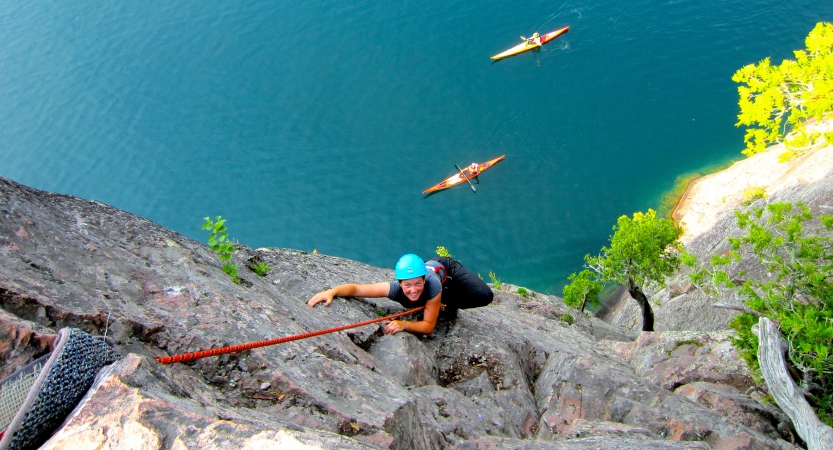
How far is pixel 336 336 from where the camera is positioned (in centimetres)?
730

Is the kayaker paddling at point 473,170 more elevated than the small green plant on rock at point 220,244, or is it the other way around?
the kayaker paddling at point 473,170

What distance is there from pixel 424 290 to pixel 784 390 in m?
6.31

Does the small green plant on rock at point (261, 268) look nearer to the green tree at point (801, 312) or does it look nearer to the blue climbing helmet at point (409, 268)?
the blue climbing helmet at point (409, 268)

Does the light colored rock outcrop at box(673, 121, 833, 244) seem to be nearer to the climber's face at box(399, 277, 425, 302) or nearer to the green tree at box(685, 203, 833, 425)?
the green tree at box(685, 203, 833, 425)

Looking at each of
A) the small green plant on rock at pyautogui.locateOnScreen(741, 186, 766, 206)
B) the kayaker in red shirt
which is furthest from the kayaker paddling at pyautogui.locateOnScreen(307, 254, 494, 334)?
the kayaker in red shirt

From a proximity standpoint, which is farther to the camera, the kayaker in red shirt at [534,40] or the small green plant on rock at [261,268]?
the kayaker in red shirt at [534,40]

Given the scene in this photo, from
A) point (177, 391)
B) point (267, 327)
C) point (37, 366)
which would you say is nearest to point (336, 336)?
point (267, 327)

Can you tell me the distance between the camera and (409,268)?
7430 millimetres

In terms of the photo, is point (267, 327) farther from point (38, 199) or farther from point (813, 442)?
point (813, 442)

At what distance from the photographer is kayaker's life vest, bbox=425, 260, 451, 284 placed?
26.8 feet

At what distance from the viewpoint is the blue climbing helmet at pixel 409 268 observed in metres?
7.40

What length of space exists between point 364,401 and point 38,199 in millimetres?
4756

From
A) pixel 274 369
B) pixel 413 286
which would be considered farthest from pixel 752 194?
pixel 274 369

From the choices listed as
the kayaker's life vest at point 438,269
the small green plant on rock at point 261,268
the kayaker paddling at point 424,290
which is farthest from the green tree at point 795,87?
the small green plant on rock at point 261,268
